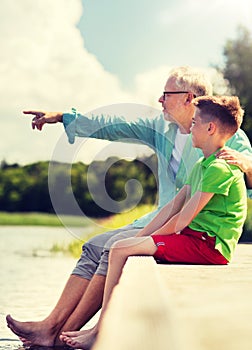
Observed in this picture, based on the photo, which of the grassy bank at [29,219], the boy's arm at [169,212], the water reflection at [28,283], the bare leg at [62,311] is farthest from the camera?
the grassy bank at [29,219]

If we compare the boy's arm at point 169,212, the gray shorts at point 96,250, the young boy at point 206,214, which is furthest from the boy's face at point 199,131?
the gray shorts at point 96,250

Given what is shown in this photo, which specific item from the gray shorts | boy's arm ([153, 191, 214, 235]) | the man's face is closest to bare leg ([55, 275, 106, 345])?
the gray shorts

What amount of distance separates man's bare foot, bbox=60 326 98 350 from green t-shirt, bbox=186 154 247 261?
0.70 meters

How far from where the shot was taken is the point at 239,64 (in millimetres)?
26766

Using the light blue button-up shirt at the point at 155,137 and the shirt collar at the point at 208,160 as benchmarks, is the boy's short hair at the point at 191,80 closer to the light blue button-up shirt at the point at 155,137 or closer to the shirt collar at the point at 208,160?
the light blue button-up shirt at the point at 155,137

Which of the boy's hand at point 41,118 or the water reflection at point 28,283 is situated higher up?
the boy's hand at point 41,118

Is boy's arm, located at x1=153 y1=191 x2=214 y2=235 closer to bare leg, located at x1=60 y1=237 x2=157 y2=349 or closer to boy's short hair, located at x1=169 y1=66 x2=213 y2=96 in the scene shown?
bare leg, located at x1=60 y1=237 x2=157 y2=349

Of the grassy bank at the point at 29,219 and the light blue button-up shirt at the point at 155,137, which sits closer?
the light blue button-up shirt at the point at 155,137

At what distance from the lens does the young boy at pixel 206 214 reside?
3.41 meters

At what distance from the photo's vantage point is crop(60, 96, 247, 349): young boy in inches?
134


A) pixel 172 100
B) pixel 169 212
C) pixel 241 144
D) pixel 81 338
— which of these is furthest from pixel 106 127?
pixel 81 338

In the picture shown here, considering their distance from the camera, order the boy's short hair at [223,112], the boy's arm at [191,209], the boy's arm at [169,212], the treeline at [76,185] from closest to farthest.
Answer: the boy's arm at [191,209] → the boy's short hair at [223,112] → the boy's arm at [169,212] → the treeline at [76,185]

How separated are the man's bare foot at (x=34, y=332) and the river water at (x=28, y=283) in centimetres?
18

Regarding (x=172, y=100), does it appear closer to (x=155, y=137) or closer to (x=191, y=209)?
(x=155, y=137)
